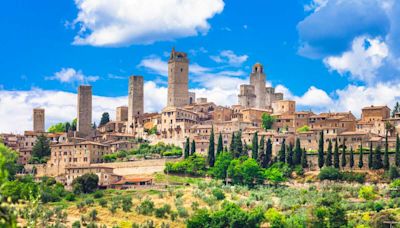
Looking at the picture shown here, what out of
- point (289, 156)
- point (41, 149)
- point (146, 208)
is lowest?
point (146, 208)

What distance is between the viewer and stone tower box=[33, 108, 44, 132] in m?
84.8

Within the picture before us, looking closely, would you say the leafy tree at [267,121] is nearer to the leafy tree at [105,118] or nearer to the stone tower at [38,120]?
the leafy tree at [105,118]

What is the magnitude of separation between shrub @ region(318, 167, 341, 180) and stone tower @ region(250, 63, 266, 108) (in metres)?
34.4

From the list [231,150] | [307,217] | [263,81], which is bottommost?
[307,217]

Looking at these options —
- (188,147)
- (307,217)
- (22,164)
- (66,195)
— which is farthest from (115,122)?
(307,217)

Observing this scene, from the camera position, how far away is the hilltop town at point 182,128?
6538 cm

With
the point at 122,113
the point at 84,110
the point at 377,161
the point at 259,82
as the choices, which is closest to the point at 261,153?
Result: the point at 377,161

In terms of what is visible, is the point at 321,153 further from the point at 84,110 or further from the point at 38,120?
the point at 38,120

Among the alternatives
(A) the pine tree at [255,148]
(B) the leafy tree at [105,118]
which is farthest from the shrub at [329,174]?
(B) the leafy tree at [105,118]

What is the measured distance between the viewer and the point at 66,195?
5716 centimetres

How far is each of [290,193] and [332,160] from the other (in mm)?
7277

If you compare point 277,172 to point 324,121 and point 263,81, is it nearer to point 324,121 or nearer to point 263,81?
point 324,121

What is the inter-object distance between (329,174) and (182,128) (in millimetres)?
20447

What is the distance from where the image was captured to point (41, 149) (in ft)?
237
